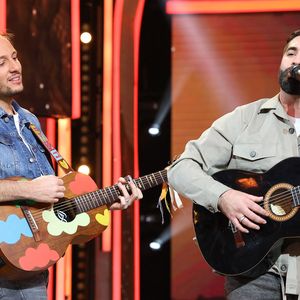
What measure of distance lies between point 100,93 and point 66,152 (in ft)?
1.81

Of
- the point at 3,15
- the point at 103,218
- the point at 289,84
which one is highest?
the point at 3,15

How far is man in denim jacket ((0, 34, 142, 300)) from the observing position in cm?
378

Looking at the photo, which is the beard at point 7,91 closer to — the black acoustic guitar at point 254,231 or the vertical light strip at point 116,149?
the black acoustic guitar at point 254,231

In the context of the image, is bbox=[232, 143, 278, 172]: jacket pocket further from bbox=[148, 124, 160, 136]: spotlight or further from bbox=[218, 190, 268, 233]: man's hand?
bbox=[148, 124, 160, 136]: spotlight

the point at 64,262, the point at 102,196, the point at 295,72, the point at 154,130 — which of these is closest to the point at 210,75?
the point at 154,130

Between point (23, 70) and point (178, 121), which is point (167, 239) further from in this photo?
point (23, 70)

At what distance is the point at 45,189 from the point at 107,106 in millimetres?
1878

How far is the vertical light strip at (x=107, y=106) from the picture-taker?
555 centimetres

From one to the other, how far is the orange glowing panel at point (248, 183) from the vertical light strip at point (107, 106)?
204cm

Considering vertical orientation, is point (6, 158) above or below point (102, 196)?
above

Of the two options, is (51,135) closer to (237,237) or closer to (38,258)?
(38,258)

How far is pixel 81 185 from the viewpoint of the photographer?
4258mm

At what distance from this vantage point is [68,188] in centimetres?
418

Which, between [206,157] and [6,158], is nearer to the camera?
[206,157]
